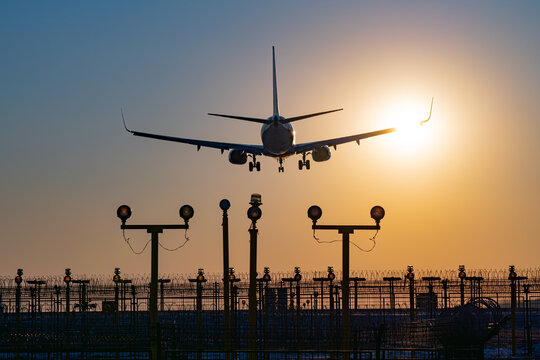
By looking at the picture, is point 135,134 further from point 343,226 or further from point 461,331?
point 343,226

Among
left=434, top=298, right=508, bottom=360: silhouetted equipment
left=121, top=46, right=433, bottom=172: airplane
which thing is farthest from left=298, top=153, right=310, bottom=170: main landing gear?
left=434, top=298, right=508, bottom=360: silhouetted equipment

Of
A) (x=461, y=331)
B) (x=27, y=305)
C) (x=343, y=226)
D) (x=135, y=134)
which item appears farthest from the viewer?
(x=27, y=305)

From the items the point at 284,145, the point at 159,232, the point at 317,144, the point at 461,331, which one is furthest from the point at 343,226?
the point at 317,144

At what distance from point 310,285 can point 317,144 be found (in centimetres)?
2813

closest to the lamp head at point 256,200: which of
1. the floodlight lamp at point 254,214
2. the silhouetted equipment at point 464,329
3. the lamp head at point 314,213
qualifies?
the floodlight lamp at point 254,214

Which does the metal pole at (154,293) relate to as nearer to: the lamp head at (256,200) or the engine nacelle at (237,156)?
the lamp head at (256,200)

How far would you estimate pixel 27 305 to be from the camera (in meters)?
102

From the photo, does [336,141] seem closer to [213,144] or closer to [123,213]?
[213,144]

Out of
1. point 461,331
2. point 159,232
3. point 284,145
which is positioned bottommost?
point 461,331

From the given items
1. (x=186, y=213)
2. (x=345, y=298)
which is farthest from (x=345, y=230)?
(x=186, y=213)

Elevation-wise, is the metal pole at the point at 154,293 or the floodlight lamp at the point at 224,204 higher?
the floodlight lamp at the point at 224,204

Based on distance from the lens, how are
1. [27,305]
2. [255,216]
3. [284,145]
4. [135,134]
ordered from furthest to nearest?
[27,305]
[135,134]
[284,145]
[255,216]

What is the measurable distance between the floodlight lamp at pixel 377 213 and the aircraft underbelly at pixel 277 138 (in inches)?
1493

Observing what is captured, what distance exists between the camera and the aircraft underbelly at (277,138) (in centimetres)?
7062
